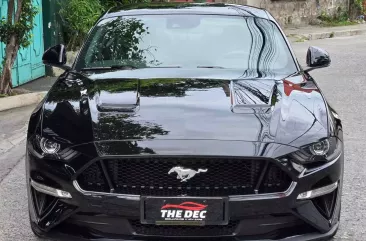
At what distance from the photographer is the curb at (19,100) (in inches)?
320

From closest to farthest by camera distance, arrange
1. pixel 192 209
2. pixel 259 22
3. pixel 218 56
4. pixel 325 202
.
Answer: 1. pixel 192 209
2. pixel 325 202
3. pixel 218 56
4. pixel 259 22

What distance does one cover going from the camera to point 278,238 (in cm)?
319

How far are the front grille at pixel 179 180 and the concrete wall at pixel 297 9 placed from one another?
17466 mm

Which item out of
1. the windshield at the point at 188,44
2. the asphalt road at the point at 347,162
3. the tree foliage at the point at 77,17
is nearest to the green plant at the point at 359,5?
the asphalt road at the point at 347,162

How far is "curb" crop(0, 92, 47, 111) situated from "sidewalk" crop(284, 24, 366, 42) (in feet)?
36.6

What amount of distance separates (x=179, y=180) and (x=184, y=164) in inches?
3.5

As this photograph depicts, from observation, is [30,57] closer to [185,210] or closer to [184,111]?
[184,111]

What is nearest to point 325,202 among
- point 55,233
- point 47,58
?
point 55,233

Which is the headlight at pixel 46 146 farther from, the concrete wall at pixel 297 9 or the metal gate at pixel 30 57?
the concrete wall at pixel 297 9

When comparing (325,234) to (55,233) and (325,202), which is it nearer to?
Answer: (325,202)

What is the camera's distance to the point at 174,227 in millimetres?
3168

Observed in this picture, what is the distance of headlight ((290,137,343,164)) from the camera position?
10.5ft

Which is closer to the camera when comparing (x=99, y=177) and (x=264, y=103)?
(x=99, y=177)

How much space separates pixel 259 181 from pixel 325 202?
45 centimetres
